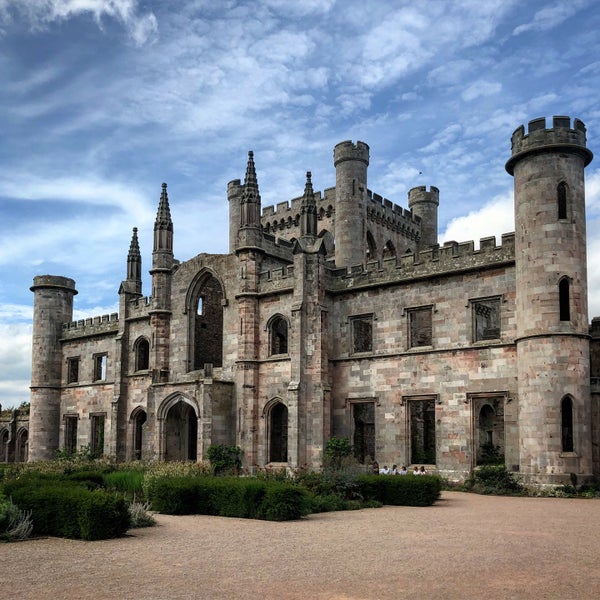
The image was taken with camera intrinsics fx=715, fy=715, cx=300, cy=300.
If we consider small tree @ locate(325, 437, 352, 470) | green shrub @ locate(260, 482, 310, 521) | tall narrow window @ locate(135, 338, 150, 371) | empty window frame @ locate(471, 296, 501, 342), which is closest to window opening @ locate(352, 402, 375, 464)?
small tree @ locate(325, 437, 352, 470)

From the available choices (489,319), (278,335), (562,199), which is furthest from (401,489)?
(489,319)

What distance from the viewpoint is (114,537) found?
44.5 feet

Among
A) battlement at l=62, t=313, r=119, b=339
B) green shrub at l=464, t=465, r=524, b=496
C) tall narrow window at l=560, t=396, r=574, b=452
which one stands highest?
battlement at l=62, t=313, r=119, b=339

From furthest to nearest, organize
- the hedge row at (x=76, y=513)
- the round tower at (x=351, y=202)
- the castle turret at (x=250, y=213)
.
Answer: the round tower at (x=351, y=202) < the castle turret at (x=250, y=213) < the hedge row at (x=76, y=513)

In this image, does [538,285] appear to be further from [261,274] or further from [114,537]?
[114,537]

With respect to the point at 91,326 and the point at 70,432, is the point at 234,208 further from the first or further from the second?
the point at 70,432

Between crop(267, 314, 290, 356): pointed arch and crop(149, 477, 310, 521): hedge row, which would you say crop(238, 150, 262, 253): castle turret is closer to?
crop(267, 314, 290, 356): pointed arch

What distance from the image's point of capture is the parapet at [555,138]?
24.8 m

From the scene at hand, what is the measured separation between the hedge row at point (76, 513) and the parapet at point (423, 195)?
39.3 metres

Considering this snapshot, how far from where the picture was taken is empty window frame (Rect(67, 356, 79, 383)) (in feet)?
145

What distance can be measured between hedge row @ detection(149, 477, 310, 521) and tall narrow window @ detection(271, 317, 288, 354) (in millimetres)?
14078

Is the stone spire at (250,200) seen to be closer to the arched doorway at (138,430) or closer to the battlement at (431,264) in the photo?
the battlement at (431,264)

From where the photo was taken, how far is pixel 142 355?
39594mm

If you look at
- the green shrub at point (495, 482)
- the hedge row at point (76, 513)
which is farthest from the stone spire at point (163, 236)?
the hedge row at point (76, 513)
